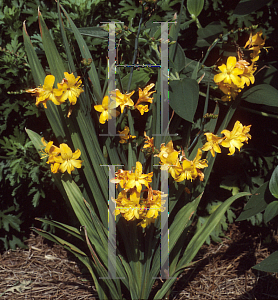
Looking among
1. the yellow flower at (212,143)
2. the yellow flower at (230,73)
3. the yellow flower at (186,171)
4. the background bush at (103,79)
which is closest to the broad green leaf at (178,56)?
the background bush at (103,79)

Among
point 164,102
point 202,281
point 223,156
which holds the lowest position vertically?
point 202,281

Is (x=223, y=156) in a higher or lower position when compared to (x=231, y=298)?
higher

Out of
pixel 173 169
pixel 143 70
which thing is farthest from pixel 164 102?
pixel 173 169

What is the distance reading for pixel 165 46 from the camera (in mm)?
1240

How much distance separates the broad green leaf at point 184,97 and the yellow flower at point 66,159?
397 millimetres

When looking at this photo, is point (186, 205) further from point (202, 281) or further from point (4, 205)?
point (4, 205)

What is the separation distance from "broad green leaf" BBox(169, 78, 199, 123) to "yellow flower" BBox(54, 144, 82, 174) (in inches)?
15.6

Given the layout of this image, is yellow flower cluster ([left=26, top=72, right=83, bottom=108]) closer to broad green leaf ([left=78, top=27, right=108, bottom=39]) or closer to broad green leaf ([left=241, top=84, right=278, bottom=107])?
broad green leaf ([left=78, top=27, right=108, bottom=39])

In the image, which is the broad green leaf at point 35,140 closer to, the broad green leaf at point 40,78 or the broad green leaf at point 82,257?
the broad green leaf at point 40,78

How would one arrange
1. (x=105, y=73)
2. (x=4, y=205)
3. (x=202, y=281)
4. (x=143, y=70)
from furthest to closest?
(x=4, y=205)
(x=202, y=281)
(x=105, y=73)
(x=143, y=70)

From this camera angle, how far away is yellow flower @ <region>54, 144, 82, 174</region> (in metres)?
1.14

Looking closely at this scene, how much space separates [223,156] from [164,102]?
741 millimetres

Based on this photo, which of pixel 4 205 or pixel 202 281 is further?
pixel 4 205

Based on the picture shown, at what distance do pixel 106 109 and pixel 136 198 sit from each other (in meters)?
0.33
